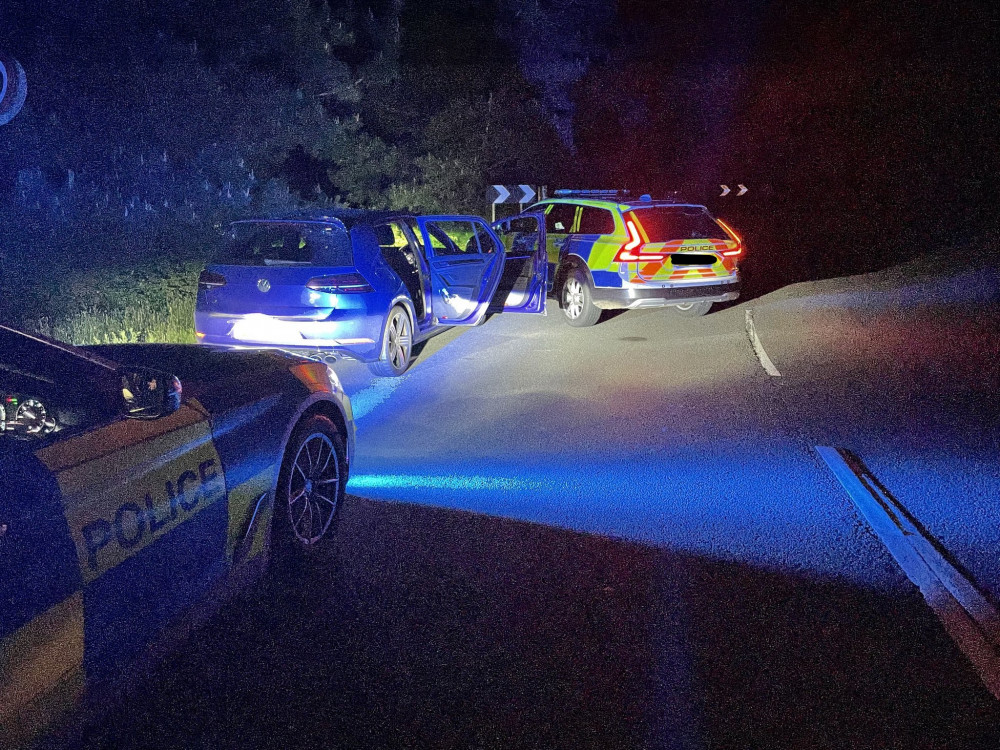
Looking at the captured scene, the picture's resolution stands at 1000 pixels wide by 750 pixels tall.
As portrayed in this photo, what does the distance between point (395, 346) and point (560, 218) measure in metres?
5.67

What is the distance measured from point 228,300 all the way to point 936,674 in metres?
6.97

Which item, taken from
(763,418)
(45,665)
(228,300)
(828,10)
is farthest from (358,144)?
(828,10)

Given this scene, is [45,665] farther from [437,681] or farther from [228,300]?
[228,300]

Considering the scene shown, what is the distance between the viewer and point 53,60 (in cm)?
1492

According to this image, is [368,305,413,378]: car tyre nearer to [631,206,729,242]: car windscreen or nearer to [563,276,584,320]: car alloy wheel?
[563,276,584,320]: car alloy wheel

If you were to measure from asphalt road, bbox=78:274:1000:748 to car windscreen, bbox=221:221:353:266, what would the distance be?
140 cm

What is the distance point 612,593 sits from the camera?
4.44 metres

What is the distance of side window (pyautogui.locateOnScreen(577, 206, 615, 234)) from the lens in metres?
13.4

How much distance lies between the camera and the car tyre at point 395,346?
9.50 m

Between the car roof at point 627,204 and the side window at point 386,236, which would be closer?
the side window at point 386,236

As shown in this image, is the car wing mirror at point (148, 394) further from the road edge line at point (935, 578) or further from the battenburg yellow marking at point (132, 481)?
the road edge line at point (935, 578)

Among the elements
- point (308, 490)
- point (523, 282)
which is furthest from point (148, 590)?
point (523, 282)

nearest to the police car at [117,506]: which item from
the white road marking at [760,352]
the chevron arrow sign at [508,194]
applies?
the white road marking at [760,352]

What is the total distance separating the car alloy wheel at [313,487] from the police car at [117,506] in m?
0.12
